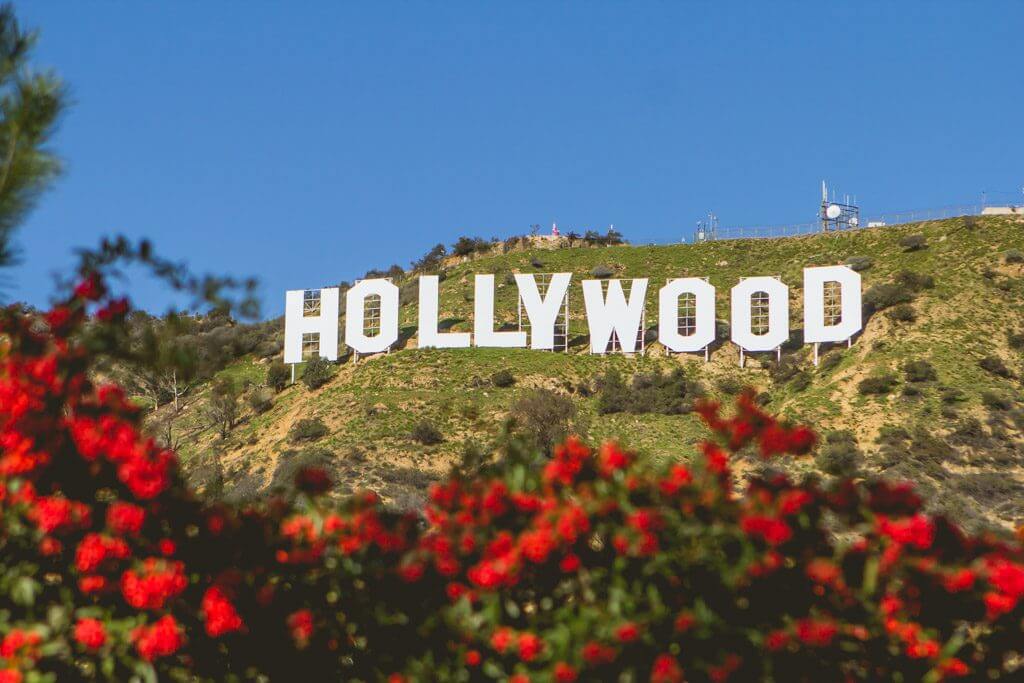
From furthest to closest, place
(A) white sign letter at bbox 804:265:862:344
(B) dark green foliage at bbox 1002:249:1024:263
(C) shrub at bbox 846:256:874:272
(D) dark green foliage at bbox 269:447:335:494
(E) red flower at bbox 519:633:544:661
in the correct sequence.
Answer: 1. (C) shrub at bbox 846:256:874:272
2. (B) dark green foliage at bbox 1002:249:1024:263
3. (A) white sign letter at bbox 804:265:862:344
4. (D) dark green foliage at bbox 269:447:335:494
5. (E) red flower at bbox 519:633:544:661

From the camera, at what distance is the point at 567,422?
173 feet

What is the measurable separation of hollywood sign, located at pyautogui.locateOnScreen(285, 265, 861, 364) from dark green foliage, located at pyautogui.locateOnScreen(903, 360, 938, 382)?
3107 millimetres

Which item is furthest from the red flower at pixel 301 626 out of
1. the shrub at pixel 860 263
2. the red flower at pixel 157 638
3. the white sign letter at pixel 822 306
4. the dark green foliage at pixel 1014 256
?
the shrub at pixel 860 263

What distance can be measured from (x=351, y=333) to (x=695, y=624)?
5684 centimetres

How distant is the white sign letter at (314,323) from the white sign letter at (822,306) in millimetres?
23742

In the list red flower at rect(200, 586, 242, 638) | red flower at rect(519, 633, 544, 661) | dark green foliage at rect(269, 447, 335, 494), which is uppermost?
red flower at rect(200, 586, 242, 638)

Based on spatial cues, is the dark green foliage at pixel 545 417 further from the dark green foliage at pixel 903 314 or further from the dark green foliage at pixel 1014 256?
the dark green foliage at pixel 1014 256

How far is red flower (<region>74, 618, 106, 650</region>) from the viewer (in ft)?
19.2

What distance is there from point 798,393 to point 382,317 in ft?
70.7

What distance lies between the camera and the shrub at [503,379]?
5897 centimetres

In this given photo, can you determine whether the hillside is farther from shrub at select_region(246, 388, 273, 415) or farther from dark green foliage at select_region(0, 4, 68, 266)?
dark green foliage at select_region(0, 4, 68, 266)

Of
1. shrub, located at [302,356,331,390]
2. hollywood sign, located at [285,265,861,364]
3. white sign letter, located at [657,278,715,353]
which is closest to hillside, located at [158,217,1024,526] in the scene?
shrub, located at [302,356,331,390]

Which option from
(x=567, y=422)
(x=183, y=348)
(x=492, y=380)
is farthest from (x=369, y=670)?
(x=492, y=380)

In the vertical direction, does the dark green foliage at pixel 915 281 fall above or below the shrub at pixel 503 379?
above
